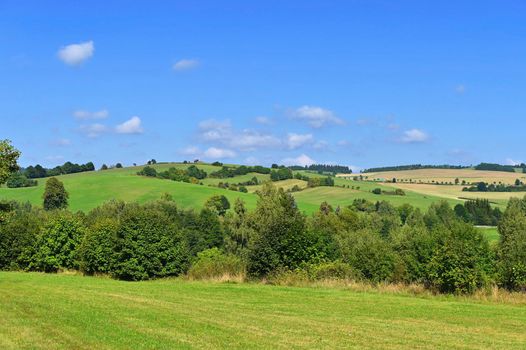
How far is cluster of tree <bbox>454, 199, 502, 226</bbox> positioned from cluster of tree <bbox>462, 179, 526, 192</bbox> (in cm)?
3214

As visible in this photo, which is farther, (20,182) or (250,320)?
(20,182)

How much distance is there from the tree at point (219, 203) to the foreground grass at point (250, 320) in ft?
293

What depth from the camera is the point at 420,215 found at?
4931 inches

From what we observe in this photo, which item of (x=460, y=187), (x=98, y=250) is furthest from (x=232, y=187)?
(x=98, y=250)

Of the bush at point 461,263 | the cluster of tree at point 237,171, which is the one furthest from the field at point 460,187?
the bush at point 461,263

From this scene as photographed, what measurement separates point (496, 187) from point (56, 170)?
126 meters

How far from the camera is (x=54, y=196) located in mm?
121688

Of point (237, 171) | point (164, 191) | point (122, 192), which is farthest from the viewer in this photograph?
point (237, 171)

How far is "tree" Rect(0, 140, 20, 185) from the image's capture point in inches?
1530

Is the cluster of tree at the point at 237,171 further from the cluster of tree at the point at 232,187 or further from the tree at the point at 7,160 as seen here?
the tree at the point at 7,160

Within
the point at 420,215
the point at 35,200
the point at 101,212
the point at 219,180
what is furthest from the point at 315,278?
the point at 219,180

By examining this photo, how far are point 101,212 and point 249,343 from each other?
292 ft

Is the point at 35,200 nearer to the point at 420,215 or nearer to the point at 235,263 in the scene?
the point at 420,215

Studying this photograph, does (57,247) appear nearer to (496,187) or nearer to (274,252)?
(274,252)
